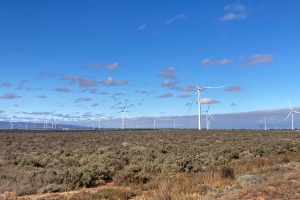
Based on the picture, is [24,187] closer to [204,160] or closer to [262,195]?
[262,195]

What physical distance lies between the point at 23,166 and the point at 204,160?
12649 mm

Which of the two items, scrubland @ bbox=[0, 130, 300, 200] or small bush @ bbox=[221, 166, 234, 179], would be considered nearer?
scrubland @ bbox=[0, 130, 300, 200]

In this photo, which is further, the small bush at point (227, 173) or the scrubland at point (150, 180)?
the small bush at point (227, 173)

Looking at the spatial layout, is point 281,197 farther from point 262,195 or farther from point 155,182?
point 155,182

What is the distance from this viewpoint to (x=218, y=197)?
1017cm

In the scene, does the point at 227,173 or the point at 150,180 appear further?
the point at 150,180

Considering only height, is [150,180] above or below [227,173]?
below

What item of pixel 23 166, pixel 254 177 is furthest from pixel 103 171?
pixel 254 177

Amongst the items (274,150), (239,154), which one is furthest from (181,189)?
(274,150)

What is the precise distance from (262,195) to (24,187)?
32.8 ft

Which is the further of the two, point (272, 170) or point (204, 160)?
point (204, 160)

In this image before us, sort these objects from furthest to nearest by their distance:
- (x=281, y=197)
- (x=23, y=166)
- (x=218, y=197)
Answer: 1. (x=23, y=166)
2. (x=218, y=197)
3. (x=281, y=197)

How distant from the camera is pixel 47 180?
15523 mm

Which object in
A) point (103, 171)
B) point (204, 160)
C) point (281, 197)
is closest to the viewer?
point (281, 197)
